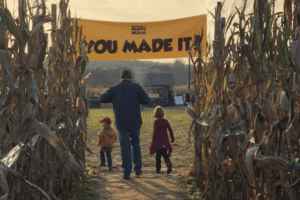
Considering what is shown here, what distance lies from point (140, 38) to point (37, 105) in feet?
32.9

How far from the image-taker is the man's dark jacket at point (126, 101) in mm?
5559

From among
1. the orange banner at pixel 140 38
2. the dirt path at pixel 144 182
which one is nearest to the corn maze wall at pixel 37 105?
the dirt path at pixel 144 182

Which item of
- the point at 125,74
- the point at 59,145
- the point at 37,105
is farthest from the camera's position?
the point at 125,74

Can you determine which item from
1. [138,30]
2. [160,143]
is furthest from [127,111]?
[138,30]

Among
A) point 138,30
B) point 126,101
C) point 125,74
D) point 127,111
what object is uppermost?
point 138,30

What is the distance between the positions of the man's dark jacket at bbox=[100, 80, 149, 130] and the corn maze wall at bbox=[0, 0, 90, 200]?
2.87 feet

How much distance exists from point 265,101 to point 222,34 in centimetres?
140

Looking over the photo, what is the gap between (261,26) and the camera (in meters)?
2.46

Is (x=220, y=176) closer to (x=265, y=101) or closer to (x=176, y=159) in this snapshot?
(x=265, y=101)

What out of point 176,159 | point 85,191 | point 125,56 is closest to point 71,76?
point 85,191

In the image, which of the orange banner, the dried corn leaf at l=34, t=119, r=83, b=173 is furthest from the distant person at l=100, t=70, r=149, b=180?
the orange banner

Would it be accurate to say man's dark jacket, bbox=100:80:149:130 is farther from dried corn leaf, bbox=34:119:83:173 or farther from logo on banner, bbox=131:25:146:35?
logo on banner, bbox=131:25:146:35

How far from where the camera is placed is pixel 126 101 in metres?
5.59

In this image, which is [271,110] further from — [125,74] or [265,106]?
[125,74]
